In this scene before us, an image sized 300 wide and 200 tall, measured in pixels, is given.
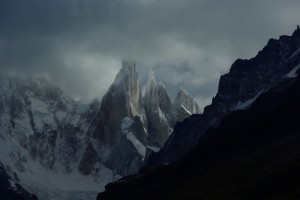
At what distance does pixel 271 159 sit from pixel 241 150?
31.4 metres

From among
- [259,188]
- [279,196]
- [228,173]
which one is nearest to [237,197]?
[259,188]

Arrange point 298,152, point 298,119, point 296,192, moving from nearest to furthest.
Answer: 1. point 296,192
2. point 298,152
3. point 298,119

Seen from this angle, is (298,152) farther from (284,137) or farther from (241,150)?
(241,150)

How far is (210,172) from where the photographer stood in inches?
7579

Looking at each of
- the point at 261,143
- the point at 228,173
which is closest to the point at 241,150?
the point at 261,143

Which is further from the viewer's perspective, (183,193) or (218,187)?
(183,193)

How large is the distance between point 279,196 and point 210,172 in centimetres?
5969

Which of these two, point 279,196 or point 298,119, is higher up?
point 298,119

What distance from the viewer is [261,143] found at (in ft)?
631

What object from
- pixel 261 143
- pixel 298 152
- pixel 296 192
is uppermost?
pixel 261 143

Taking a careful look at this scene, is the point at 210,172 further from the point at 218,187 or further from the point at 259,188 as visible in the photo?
the point at 259,188

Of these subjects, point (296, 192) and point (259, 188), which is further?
point (259, 188)

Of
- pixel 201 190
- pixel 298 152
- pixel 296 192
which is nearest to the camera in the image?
pixel 296 192

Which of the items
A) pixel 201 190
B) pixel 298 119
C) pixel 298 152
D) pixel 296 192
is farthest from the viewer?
pixel 298 119
